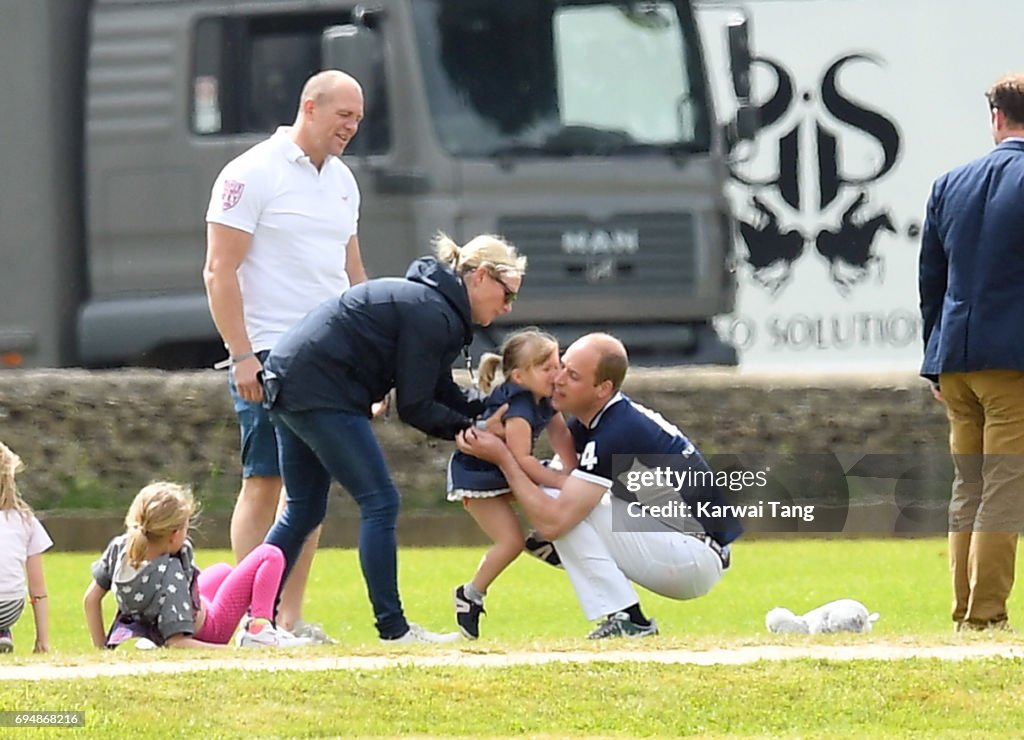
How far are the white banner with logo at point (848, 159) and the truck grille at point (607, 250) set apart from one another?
45cm

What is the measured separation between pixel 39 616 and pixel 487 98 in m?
6.41

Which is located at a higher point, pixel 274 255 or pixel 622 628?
pixel 274 255

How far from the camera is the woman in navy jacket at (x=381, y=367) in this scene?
7441 mm

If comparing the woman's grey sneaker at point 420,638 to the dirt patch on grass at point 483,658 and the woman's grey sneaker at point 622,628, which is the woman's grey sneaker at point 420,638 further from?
the woman's grey sneaker at point 622,628

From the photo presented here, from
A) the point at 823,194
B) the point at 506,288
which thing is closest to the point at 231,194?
the point at 506,288

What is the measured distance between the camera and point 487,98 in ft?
45.2

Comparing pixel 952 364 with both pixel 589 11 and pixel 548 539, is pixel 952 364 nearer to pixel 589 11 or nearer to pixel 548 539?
pixel 548 539

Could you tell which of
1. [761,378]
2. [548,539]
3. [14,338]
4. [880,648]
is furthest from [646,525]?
[14,338]

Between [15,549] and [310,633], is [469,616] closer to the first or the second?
[310,633]

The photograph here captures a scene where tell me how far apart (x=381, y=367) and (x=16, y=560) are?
1.45 metres

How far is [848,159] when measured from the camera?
1442 cm

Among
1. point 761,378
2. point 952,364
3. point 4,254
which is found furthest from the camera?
point 4,254

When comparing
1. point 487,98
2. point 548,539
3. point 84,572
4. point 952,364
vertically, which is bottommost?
point 84,572

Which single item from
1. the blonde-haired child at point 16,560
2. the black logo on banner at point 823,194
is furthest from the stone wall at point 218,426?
the blonde-haired child at point 16,560
